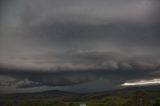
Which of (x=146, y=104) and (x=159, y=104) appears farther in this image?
(x=146, y=104)

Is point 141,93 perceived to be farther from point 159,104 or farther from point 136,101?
point 159,104

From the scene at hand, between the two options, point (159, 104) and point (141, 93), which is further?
point (141, 93)

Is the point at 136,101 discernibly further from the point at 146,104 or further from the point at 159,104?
the point at 159,104

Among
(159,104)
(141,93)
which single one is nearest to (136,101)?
(141,93)

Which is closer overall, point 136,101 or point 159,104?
point 159,104
